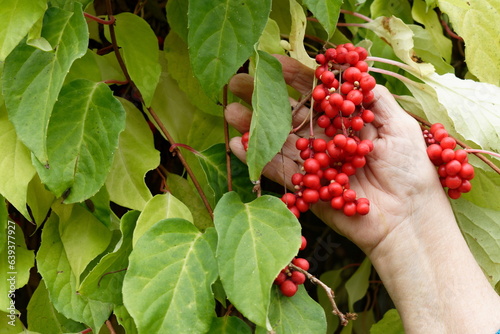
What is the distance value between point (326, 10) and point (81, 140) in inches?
13.0

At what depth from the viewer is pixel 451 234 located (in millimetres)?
790

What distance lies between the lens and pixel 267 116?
651 mm

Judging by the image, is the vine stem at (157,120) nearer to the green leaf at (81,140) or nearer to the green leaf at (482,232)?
the green leaf at (81,140)

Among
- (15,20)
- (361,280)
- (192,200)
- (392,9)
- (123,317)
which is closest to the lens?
(15,20)

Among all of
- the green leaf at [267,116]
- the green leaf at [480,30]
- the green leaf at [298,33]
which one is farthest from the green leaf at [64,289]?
the green leaf at [480,30]

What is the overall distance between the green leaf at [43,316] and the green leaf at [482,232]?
2.05 feet

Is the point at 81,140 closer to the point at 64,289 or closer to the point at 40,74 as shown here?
the point at 40,74

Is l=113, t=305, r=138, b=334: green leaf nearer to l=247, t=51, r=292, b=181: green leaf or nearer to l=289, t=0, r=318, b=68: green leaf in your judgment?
l=247, t=51, r=292, b=181: green leaf

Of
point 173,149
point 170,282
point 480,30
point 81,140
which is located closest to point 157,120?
point 173,149

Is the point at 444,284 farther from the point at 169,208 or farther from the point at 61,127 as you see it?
the point at 61,127

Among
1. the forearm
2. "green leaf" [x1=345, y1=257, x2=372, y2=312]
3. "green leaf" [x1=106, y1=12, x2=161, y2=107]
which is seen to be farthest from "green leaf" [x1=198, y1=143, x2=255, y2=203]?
"green leaf" [x1=345, y1=257, x2=372, y2=312]

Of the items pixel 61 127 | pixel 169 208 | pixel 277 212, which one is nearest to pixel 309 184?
pixel 277 212

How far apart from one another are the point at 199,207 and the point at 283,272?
21cm

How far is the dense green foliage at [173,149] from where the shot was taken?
612 mm
